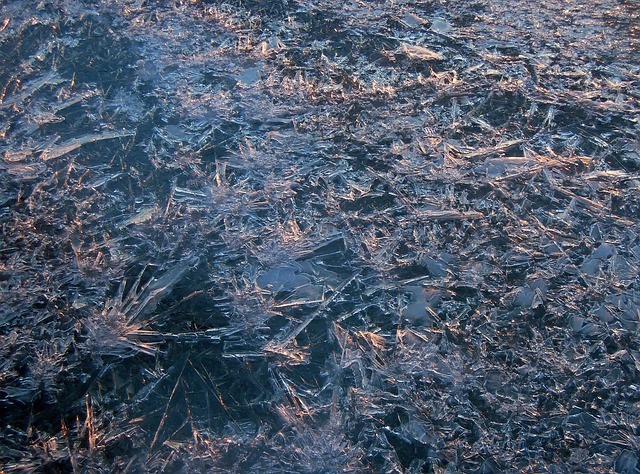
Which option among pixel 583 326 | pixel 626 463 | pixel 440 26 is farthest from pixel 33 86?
pixel 626 463

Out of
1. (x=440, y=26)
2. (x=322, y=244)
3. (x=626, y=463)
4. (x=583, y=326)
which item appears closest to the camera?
(x=626, y=463)

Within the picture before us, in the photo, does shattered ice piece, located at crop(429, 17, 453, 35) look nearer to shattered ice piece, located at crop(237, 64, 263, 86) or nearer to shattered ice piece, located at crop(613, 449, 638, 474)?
shattered ice piece, located at crop(237, 64, 263, 86)

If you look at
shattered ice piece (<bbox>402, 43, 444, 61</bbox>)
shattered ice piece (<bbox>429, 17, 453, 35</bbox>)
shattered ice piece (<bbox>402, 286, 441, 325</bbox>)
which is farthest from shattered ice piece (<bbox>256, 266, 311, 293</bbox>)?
shattered ice piece (<bbox>429, 17, 453, 35</bbox>)

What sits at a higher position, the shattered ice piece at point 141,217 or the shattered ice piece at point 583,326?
the shattered ice piece at point 141,217

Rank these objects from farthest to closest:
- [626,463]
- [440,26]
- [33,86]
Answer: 1. [440,26]
2. [33,86]
3. [626,463]

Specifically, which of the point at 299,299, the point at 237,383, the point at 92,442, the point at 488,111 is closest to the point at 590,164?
the point at 488,111

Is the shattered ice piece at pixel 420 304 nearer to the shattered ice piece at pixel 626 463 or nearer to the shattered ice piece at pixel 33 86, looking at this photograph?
the shattered ice piece at pixel 626 463

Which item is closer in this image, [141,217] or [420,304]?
[420,304]

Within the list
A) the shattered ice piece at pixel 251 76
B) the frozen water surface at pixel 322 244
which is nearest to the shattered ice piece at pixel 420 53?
the frozen water surface at pixel 322 244

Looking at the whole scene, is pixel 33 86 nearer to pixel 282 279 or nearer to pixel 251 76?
pixel 251 76
